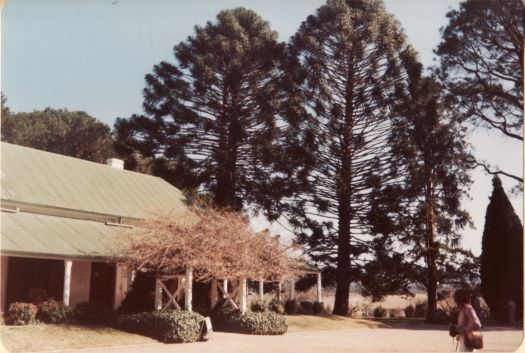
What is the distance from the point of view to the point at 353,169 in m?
32.9

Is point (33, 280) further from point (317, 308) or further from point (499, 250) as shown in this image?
point (499, 250)

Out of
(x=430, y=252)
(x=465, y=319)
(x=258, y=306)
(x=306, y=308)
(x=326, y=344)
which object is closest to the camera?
(x=465, y=319)

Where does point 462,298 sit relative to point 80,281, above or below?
above

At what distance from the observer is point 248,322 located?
68.4ft

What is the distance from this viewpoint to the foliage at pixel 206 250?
63.2ft

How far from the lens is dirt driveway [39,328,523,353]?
16.2m

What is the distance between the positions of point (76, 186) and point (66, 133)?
26257 millimetres

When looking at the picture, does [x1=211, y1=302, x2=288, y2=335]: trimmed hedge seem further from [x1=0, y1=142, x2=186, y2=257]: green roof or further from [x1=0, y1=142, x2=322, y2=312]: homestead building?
[x1=0, y1=142, x2=186, y2=257]: green roof

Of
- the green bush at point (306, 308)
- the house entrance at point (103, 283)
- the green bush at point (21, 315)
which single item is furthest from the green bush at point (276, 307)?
the green bush at point (21, 315)

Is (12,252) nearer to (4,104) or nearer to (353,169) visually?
(353,169)

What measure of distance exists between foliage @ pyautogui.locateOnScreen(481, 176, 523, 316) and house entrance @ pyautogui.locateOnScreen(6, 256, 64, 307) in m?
20.8

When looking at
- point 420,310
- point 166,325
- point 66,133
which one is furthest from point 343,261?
point 66,133

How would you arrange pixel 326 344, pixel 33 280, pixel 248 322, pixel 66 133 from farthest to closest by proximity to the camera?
pixel 66 133 < pixel 33 280 < pixel 248 322 < pixel 326 344

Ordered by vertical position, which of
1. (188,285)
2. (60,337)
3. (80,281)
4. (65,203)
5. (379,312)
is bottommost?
(379,312)
